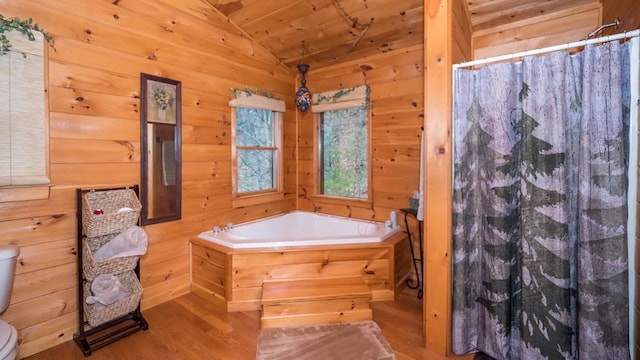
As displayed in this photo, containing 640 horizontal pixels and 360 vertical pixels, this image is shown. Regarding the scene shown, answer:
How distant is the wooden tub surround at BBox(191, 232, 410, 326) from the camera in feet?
7.88

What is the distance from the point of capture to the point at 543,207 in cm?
152

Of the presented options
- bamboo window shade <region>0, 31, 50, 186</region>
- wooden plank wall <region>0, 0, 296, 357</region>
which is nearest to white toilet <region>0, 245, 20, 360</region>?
wooden plank wall <region>0, 0, 296, 357</region>

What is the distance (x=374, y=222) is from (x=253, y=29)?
91.6 inches

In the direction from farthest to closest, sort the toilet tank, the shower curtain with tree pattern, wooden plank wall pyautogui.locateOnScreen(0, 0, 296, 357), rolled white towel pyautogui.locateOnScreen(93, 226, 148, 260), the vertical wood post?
1. rolled white towel pyautogui.locateOnScreen(93, 226, 148, 260)
2. wooden plank wall pyautogui.locateOnScreen(0, 0, 296, 357)
3. the vertical wood post
4. the toilet tank
5. the shower curtain with tree pattern

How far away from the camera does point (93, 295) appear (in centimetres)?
196

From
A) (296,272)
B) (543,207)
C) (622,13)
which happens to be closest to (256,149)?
(296,272)

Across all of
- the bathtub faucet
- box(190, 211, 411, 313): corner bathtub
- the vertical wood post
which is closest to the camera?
the vertical wood post

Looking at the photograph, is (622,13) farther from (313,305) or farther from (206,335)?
(206,335)

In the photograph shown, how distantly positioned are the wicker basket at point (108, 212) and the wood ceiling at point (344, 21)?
1.89 metres

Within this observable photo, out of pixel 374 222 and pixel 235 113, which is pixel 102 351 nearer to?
pixel 235 113

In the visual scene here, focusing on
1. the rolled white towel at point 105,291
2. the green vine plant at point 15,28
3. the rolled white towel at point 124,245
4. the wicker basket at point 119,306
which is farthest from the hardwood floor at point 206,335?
the green vine plant at point 15,28

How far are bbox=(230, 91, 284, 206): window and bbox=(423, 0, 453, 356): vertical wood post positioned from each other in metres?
1.93

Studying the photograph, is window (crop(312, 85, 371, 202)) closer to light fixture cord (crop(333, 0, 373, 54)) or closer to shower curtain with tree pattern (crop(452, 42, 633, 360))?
light fixture cord (crop(333, 0, 373, 54))

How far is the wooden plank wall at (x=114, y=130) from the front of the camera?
1899mm
